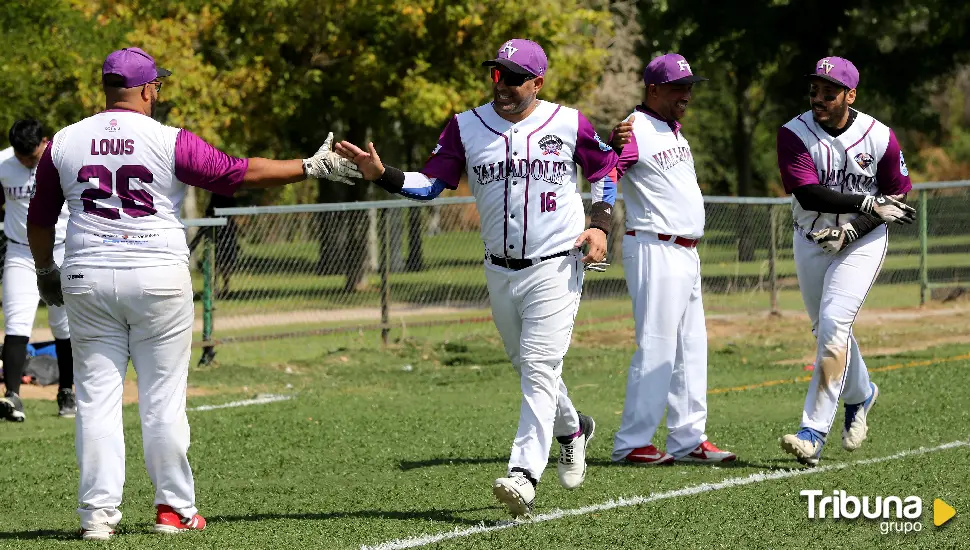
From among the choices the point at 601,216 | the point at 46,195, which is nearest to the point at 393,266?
the point at 601,216

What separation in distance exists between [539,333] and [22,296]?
6.05 meters

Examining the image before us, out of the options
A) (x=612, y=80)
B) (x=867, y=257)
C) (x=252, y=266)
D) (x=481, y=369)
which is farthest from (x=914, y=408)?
(x=612, y=80)

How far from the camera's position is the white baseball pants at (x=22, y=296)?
11.3 metres

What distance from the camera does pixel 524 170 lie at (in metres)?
6.80

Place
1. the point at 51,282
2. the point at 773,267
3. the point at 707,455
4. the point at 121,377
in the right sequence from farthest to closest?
the point at 773,267 → the point at 707,455 → the point at 51,282 → the point at 121,377

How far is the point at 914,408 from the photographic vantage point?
1029 centimetres

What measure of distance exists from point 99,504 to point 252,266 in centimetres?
930

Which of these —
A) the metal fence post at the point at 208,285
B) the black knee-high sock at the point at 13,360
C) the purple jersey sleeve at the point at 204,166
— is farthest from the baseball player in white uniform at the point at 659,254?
the metal fence post at the point at 208,285

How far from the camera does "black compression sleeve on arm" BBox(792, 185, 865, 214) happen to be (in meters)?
8.03

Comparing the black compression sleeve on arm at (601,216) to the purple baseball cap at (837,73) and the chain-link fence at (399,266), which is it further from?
the chain-link fence at (399,266)

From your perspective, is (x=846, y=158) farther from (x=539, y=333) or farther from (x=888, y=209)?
(x=539, y=333)

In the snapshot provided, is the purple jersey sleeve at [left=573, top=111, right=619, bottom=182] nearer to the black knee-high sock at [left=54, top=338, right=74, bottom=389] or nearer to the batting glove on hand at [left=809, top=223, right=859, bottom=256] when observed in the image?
the batting glove on hand at [left=809, top=223, right=859, bottom=256]

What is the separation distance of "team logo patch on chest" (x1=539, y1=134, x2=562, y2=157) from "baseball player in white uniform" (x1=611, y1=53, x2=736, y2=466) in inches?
52.5

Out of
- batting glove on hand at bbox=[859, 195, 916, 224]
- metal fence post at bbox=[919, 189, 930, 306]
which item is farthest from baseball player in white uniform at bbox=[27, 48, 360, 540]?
metal fence post at bbox=[919, 189, 930, 306]
